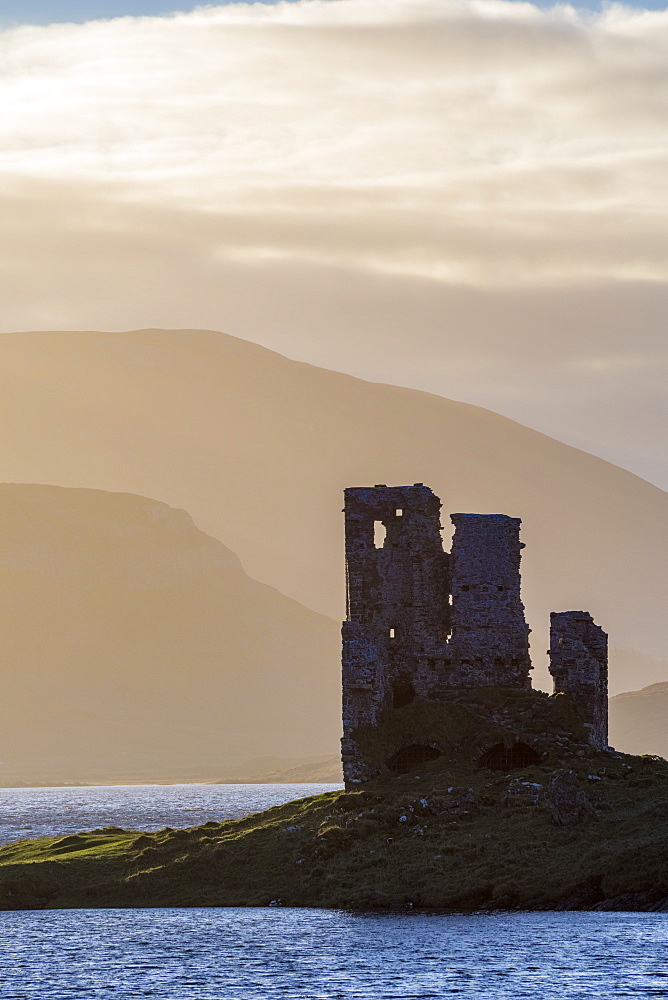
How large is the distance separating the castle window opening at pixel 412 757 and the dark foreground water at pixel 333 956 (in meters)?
13.1

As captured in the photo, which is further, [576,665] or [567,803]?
[576,665]

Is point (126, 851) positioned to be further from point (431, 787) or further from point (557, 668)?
point (557, 668)

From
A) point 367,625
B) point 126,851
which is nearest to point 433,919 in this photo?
point 126,851

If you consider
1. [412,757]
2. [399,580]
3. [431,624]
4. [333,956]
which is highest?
[399,580]

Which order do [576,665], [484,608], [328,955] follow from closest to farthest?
[328,955] < [576,665] < [484,608]

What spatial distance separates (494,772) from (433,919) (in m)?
14.3

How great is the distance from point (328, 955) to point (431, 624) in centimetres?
2926

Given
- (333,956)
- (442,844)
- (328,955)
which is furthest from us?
(442,844)

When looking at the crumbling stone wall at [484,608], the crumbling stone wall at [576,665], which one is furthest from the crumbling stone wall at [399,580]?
the crumbling stone wall at [576,665]

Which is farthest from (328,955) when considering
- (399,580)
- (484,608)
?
(399,580)

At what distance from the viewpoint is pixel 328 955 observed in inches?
2410

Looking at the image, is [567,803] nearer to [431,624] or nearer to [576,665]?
[576,665]

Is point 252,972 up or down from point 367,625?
down

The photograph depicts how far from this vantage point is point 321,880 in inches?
2778
